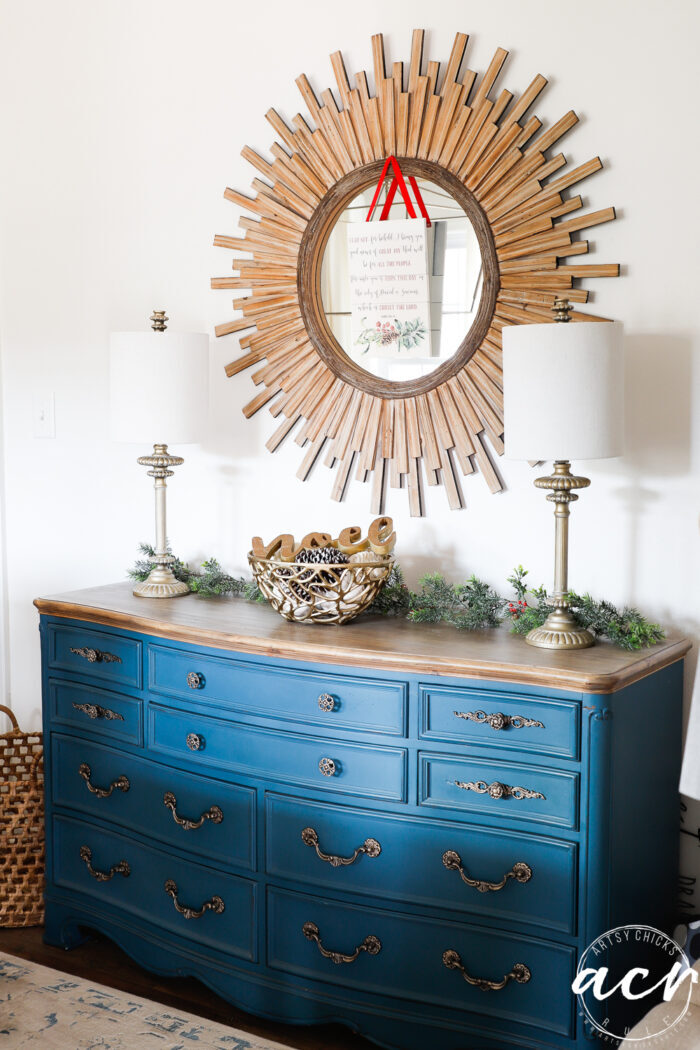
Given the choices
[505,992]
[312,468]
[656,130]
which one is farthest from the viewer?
[312,468]

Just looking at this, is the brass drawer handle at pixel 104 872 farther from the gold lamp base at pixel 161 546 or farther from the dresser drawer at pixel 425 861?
the gold lamp base at pixel 161 546

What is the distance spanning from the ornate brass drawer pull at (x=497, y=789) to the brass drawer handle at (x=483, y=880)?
0.12 metres

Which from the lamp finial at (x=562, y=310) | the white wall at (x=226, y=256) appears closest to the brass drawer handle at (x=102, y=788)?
the white wall at (x=226, y=256)

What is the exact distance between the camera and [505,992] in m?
1.86

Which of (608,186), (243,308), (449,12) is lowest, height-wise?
(243,308)

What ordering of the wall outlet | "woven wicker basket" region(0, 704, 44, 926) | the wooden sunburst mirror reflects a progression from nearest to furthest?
the wooden sunburst mirror < "woven wicker basket" region(0, 704, 44, 926) < the wall outlet

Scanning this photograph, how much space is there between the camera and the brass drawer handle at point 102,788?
2.33 metres

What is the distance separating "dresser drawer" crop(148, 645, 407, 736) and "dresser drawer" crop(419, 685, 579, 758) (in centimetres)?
6

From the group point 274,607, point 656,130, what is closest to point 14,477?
point 274,607

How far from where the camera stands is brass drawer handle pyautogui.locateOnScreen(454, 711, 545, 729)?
5.87ft

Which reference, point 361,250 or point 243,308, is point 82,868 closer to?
point 243,308

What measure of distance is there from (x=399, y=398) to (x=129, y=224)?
0.97 meters

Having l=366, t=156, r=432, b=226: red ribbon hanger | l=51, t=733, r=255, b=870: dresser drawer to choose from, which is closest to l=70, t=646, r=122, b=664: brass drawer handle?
l=51, t=733, r=255, b=870: dresser drawer

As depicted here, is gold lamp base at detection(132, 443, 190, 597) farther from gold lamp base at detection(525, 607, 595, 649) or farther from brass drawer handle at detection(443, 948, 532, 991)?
brass drawer handle at detection(443, 948, 532, 991)
